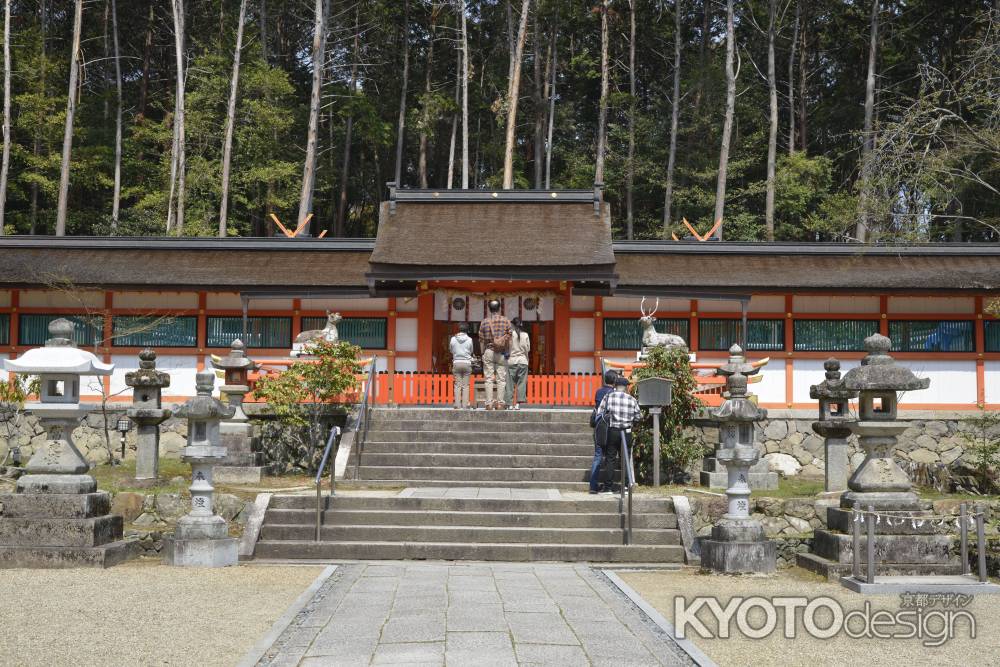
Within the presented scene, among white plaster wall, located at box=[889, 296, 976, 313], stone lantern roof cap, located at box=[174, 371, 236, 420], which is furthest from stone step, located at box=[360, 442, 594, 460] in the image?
white plaster wall, located at box=[889, 296, 976, 313]

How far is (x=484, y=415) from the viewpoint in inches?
628

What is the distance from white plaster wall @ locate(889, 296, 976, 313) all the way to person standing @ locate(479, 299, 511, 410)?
8365mm

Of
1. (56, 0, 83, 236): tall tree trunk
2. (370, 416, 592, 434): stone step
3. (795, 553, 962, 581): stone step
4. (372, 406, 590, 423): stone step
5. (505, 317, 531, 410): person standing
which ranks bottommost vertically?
(795, 553, 962, 581): stone step

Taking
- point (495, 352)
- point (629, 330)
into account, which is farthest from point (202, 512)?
point (629, 330)

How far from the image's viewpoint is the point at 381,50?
3909 cm

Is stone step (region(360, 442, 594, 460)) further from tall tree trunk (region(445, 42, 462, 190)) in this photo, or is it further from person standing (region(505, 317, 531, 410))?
tall tree trunk (region(445, 42, 462, 190))

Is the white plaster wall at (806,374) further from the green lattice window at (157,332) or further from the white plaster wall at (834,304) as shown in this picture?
the green lattice window at (157,332)

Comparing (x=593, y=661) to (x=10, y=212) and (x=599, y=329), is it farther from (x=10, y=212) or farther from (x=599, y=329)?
(x=10, y=212)

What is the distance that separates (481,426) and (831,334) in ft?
26.4

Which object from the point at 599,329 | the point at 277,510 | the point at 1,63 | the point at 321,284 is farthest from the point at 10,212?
the point at 277,510

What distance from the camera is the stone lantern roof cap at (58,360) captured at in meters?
10.5

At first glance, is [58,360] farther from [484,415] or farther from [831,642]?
[831,642]

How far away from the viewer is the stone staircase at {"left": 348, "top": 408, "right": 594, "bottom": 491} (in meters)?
14.0

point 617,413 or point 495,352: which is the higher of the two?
point 495,352
